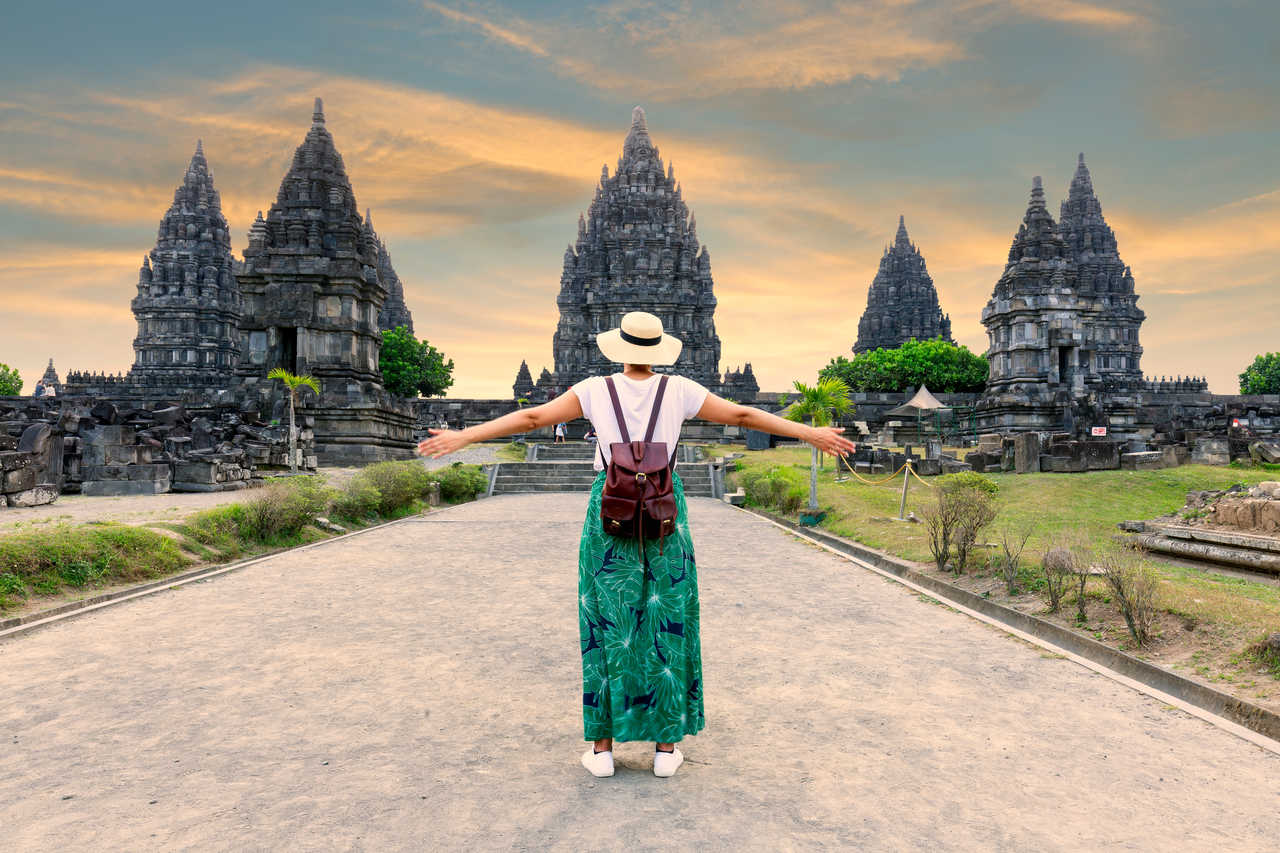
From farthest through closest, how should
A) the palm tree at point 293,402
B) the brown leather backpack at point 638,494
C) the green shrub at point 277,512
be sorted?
the palm tree at point 293,402 → the green shrub at point 277,512 → the brown leather backpack at point 638,494

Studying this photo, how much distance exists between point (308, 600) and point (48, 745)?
3.36m

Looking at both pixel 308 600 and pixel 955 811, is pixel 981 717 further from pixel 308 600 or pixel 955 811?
pixel 308 600

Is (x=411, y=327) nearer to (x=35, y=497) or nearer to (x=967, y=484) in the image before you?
(x=35, y=497)

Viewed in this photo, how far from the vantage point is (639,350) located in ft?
11.1

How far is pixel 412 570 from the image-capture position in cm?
852

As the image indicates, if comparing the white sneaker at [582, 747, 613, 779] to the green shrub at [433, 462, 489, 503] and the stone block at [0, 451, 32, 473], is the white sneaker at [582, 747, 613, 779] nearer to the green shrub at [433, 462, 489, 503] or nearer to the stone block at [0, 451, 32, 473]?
the stone block at [0, 451, 32, 473]

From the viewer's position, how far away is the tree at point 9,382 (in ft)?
175

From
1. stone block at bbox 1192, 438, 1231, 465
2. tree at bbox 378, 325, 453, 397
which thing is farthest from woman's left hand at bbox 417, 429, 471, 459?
tree at bbox 378, 325, 453, 397

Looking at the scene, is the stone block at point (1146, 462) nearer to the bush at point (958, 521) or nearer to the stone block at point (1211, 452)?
the stone block at point (1211, 452)

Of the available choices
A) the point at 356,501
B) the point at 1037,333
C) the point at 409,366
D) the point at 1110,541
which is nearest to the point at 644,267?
the point at 409,366

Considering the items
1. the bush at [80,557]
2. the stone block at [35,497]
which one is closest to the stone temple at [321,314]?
the stone block at [35,497]

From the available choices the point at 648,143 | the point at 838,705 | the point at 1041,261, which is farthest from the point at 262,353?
the point at 648,143

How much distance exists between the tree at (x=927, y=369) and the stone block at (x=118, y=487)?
44028 millimetres

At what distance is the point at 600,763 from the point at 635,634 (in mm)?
520
